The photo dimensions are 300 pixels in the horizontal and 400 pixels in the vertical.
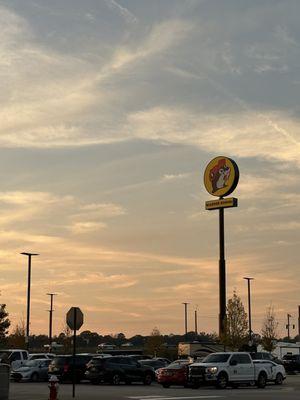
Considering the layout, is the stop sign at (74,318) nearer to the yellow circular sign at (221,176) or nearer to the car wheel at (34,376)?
the car wheel at (34,376)

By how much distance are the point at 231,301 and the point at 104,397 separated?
4233 centimetres

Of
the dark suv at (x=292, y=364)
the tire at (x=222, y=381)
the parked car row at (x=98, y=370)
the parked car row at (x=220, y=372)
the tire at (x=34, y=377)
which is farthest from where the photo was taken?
the dark suv at (x=292, y=364)

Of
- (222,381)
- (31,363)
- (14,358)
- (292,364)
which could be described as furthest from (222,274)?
(222,381)

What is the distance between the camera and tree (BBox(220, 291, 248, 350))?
212 feet

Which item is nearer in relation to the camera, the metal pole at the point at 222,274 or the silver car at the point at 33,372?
the silver car at the point at 33,372

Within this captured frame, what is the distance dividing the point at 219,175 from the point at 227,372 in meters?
39.1

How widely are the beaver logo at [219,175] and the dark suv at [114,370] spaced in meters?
35.0

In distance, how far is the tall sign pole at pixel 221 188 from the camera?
71.6m

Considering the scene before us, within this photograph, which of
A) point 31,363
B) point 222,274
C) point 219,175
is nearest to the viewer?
point 31,363

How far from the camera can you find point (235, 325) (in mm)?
66562

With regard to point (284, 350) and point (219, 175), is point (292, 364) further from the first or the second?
point (219, 175)

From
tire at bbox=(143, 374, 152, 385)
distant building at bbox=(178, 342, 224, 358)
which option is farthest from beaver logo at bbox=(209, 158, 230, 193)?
tire at bbox=(143, 374, 152, 385)

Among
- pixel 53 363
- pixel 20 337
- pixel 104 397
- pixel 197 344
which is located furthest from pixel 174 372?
pixel 20 337

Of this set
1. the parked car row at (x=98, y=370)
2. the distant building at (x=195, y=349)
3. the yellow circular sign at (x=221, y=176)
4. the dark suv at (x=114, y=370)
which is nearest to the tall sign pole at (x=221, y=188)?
→ the yellow circular sign at (x=221, y=176)
